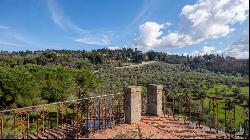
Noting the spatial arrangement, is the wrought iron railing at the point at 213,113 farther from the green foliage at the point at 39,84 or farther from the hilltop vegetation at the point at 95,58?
the green foliage at the point at 39,84

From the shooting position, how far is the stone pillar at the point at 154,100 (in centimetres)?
1236

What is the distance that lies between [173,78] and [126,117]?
106 ft

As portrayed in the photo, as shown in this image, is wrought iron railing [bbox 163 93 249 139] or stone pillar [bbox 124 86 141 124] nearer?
wrought iron railing [bbox 163 93 249 139]

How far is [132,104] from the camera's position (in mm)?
11266

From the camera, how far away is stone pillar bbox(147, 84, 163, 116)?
12.4 metres

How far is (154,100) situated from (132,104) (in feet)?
4.85

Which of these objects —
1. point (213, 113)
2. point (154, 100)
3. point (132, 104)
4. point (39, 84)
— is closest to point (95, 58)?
point (39, 84)

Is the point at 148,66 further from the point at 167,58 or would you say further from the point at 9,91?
the point at 9,91

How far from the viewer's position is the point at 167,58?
59.8m

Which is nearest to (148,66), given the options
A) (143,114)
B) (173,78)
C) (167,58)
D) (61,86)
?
(167,58)

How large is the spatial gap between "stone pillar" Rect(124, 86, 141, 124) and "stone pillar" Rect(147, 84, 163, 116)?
116 centimetres

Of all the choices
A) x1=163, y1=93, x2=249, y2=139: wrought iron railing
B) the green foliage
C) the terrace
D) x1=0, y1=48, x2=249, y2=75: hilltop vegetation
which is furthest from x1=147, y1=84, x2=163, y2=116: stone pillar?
the green foliage

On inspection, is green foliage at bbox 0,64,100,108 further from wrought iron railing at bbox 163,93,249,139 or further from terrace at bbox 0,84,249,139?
terrace at bbox 0,84,249,139

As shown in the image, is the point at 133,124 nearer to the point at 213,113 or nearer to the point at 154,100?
the point at 154,100
